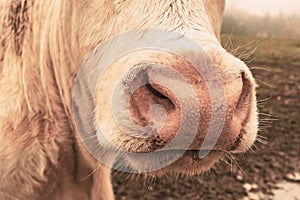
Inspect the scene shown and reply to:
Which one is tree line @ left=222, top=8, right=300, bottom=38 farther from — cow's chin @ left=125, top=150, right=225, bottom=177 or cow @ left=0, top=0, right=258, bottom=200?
cow's chin @ left=125, top=150, right=225, bottom=177

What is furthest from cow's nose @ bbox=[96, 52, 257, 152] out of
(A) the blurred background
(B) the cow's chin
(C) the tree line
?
(C) the tree line

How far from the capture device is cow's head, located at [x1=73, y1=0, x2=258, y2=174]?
2.17 m


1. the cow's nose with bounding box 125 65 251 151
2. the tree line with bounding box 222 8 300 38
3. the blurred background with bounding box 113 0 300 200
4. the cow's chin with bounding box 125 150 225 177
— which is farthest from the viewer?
the tree line with bounding box 222 8 300 38

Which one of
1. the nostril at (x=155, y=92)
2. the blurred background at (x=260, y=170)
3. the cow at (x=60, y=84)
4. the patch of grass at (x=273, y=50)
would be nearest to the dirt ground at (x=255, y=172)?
the blurred background at (x=260, y=170)

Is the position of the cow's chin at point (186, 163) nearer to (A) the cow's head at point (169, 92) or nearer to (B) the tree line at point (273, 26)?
(A) the cow's head at point (169, 92)

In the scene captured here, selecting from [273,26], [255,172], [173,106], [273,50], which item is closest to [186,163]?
[173,106]

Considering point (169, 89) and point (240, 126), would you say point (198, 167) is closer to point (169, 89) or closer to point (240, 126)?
point (240, 126)

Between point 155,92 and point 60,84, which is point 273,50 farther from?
point 155,92

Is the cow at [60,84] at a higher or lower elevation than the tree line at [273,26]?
lower

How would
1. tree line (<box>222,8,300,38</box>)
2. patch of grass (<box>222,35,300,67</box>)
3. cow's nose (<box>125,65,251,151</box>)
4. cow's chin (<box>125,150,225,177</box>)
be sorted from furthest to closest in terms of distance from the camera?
tree line (<box>222,8,300,38</box>) < patch of grass (<box>222,35,300,67</box>) < cow's chin (<box>125,150,225,177</box>) < cow's nose (<box>125,65,251,151</box>)

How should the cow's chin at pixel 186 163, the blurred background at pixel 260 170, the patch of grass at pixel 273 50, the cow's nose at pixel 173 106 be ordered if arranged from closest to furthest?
the cow's nose at pixel 173 106
the cow's chin at pixel 186 163
the blurred background at pixel 260 170
the patch of grass at pixel 273 50

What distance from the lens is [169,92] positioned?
2.15 meters

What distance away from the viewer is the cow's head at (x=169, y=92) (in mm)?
2174

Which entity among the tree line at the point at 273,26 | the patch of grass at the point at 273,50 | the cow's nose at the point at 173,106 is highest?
the tree line at the point at 273,26
